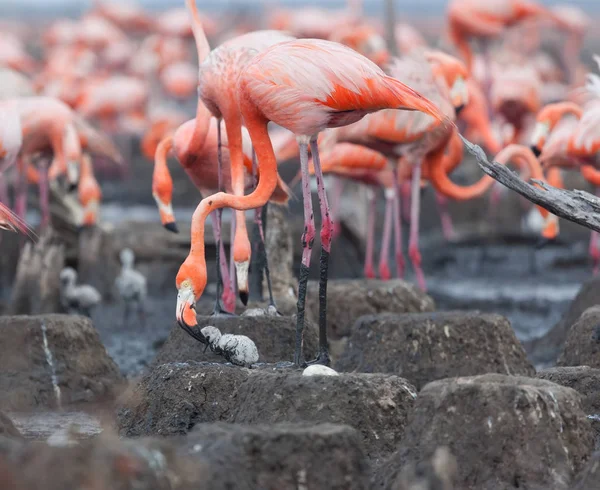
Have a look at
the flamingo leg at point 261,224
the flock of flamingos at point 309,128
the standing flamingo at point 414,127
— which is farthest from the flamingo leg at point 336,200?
the flamingo leg at point 261,224

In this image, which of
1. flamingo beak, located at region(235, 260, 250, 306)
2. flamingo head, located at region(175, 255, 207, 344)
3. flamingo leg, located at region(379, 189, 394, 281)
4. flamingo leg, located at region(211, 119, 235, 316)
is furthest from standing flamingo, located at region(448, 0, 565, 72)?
flamingo head, located at region(175, 255, 207, 344)

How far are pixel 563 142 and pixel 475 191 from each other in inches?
29.1

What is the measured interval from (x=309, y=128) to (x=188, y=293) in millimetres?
1051

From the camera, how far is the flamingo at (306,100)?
5.69 meters

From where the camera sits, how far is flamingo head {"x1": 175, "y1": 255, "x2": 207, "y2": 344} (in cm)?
529

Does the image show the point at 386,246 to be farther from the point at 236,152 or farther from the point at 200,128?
the point at 236,152

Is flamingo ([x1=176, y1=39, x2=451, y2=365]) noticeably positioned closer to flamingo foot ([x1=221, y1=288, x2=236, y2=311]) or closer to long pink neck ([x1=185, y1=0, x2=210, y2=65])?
flamingo foot ([x1=221, y1=288, x2=236, y2=311])

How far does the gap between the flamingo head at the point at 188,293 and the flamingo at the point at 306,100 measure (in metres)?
0.27

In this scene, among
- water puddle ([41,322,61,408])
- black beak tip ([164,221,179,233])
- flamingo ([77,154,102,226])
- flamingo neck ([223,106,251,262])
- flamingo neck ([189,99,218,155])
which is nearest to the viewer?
flamingo neck ([223,106,251,262])

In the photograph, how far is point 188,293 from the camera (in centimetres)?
532

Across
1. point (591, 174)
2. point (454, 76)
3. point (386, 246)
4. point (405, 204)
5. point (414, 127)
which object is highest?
point (454, 76)

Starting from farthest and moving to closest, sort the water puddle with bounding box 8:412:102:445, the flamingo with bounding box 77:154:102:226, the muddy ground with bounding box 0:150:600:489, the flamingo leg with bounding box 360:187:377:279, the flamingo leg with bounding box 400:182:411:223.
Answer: the flamingo leg with bounding box 400:182:411:223 → the flamingo with bounding box 77:154:102:226 → the flamingo leg with bounding box 360:187:377:279 → the water puddle with bounding box 8:412:102:445 → the muddy ground with bounding box 0:150:600:489

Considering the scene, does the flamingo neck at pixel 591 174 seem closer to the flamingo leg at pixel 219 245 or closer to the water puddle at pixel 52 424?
the flamingo leg at pixel 219 245

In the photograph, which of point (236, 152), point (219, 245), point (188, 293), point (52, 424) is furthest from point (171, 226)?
point (188, 293)
